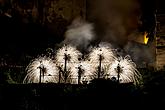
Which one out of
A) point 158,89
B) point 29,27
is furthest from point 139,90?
point 29,27

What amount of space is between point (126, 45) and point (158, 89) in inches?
621

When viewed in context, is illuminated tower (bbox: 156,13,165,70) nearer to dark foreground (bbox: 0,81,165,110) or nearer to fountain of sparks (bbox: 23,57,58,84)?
fountain of sparks (bbox: 23,57,58,84)

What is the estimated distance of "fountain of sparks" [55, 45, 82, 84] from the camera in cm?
1678

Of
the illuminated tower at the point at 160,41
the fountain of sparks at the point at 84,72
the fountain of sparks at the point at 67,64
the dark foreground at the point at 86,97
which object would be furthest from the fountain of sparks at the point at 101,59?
the dark foreground at the point at 86,97

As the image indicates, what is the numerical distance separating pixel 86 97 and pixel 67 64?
20.8 feet

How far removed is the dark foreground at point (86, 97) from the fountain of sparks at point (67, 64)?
4781 mm

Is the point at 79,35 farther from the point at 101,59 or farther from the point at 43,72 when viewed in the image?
the point at 43,72

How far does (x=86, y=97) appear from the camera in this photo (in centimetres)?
1119

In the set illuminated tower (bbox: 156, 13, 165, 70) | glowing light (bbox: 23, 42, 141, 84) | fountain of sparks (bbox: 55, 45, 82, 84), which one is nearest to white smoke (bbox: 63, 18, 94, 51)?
fountain of sparks (bbox: 55, 45, 82, 84)

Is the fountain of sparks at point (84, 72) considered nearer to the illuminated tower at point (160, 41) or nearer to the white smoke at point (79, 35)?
the illuminated tower at point (160, 41)

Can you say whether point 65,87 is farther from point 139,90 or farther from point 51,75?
point 51,75

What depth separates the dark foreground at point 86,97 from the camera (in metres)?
11.1

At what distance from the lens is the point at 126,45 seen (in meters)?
27.0

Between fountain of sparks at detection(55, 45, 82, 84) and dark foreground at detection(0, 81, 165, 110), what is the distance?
478 cm
